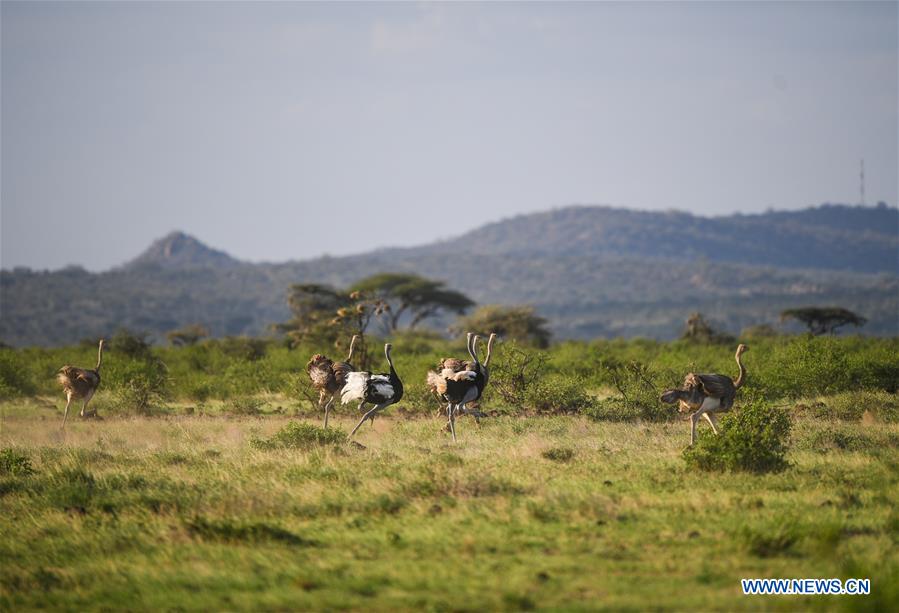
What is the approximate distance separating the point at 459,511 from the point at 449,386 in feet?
16.6

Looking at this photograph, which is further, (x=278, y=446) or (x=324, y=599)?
(x=278, y=446)

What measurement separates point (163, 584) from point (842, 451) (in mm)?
9132

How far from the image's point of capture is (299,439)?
50.9 feet

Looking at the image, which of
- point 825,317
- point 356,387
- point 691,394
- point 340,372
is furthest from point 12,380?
point 825,317

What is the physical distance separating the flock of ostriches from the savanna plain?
588mm

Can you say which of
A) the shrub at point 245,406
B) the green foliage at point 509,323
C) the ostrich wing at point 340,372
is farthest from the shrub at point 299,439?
the green foliage at point 509,323

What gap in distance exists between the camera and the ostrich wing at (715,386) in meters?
14.2

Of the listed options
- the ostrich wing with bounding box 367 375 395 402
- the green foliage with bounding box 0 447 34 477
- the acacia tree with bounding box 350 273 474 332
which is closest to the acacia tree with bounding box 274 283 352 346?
the acacia tree with bounding box 350 273 474 332

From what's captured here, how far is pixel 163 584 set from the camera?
888cm

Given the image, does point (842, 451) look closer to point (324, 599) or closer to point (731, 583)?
point (731, 583)

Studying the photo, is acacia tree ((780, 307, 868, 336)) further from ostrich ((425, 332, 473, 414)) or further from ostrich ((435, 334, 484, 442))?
ostrich ((435, 334, 484, 442))

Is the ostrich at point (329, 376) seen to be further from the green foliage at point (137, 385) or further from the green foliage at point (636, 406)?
the green foliage at point (137, 385)

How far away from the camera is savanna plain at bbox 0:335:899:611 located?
28.4 ft

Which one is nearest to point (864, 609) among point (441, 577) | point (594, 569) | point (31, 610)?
point (594, 569)
